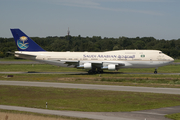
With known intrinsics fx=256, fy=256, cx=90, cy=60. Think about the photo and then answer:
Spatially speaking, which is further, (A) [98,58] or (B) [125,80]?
(A) [98,58]

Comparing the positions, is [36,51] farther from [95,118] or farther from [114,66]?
[95,118]

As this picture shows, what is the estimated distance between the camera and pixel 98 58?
2231 inches

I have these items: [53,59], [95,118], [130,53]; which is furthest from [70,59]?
[95,118]

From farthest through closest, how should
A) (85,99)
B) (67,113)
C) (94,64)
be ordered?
1. (94,64)
2. (85,99)
3. (67,113)

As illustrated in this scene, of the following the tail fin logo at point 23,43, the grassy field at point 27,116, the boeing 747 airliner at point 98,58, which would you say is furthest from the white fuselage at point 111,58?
the grassy field at point 27,116

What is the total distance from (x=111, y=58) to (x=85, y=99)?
29.8 meters

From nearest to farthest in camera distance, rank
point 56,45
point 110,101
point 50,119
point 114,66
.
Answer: point 50,119
point 110,101
point 114,66
point 56,45

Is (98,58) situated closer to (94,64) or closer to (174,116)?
(94,64)

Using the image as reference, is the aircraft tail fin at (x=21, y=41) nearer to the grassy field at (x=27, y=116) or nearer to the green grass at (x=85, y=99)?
the green grass at (x=85, y=99)

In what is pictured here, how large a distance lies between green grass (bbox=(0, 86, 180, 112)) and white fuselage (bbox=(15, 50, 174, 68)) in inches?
912

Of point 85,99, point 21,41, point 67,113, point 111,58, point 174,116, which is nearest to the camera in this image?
point 174,116

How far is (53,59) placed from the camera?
2259 inches

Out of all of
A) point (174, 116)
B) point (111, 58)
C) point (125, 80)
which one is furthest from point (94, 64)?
point (174, 116)

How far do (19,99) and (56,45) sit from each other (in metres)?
127
